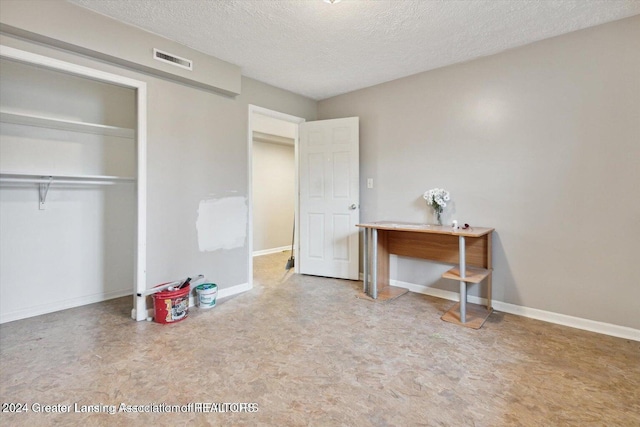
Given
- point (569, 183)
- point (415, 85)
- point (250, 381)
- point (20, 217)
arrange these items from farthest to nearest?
point (415, 85)
point (20, 217)
point (569, 183)
point (250, 381)

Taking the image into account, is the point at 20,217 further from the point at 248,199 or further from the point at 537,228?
the point at 537,228

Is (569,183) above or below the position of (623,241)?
above

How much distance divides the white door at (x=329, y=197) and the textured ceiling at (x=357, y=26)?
0.94 m

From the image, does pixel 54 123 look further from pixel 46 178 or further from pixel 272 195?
pixel 272 195

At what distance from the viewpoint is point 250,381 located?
176cm

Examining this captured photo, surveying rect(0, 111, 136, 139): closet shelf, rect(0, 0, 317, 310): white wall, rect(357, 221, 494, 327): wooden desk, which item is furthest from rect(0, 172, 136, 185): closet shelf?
rect(357, 221, 494, 327): wooden desk

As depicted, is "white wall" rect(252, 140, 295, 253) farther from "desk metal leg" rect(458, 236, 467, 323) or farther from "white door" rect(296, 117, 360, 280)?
"desk metal leg" rect(458, 236, 467, 323)

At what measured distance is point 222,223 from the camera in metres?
3.25

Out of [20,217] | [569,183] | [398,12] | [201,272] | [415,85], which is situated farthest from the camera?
[415,85]

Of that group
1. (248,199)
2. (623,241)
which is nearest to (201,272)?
(248,199)

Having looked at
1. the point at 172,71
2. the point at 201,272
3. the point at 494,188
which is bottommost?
the point at 201,272

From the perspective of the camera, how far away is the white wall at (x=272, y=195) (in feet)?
18.9

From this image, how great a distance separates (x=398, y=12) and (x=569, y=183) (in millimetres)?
1992

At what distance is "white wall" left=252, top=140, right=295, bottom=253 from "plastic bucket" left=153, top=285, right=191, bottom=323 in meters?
3.02
